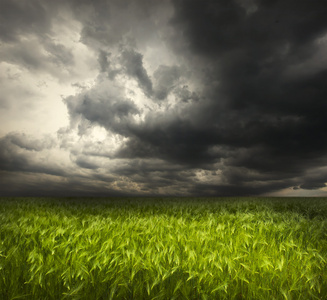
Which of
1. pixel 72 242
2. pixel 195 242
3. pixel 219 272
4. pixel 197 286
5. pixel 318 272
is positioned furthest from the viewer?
pixel 195 242

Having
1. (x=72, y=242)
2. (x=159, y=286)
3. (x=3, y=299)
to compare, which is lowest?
(x=3, y=299)

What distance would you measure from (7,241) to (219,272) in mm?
3911

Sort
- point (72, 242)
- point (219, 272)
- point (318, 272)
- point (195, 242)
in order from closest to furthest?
point (219, 272) < point (318, 272) < point (72, 242) < point (195, 242)

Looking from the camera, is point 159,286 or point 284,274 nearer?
point 159,286

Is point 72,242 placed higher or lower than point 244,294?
higher

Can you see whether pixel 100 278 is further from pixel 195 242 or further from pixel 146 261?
pixel 195 242

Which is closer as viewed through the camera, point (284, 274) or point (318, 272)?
point (284, 274)

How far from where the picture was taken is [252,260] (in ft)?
12.6

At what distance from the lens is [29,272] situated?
10.9 ft

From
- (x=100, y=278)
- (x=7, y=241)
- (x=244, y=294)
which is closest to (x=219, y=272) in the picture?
(x=244, y=294)

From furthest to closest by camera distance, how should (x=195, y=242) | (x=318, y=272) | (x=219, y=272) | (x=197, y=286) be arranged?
(x=195, y=242), (x=318, y=272), (x=219, y=272), (x=197, y=286)

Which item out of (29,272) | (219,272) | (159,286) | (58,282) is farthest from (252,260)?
(29,272)

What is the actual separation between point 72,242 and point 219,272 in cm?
246

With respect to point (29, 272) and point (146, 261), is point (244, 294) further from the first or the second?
point (29, 272)
